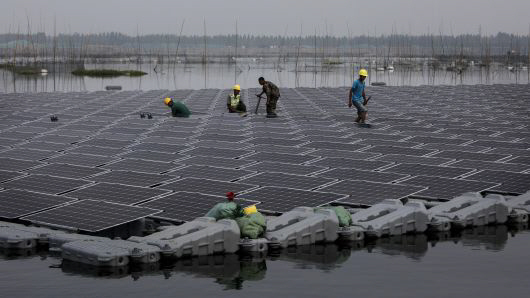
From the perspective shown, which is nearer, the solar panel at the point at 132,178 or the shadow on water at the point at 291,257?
the shadow on water at the point at 291,257

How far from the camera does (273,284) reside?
553 inches

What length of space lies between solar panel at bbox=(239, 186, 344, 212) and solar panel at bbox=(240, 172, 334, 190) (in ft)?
2.02

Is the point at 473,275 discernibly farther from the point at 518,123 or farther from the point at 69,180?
the point at 518,123

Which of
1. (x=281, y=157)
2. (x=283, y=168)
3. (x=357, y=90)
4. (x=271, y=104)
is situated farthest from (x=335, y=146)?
(x=271, y=104)

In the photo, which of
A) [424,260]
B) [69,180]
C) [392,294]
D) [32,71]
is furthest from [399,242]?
[32,71]

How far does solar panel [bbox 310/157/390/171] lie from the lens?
23.0 meters

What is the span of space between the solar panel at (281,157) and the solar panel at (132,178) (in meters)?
3.86

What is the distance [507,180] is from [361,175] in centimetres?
347

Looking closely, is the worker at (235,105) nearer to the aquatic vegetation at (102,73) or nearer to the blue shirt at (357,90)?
the blue shirt at (357,90)

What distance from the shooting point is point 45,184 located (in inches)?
791

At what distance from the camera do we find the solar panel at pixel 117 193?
18491 millimetres

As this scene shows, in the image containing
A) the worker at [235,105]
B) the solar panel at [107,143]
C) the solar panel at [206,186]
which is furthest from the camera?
the worker at [235,105]

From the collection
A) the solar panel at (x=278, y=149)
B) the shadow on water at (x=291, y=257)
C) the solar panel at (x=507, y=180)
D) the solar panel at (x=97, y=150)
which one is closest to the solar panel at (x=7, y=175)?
the solar panel at (x=97, y=150)

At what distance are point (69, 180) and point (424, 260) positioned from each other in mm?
8962
